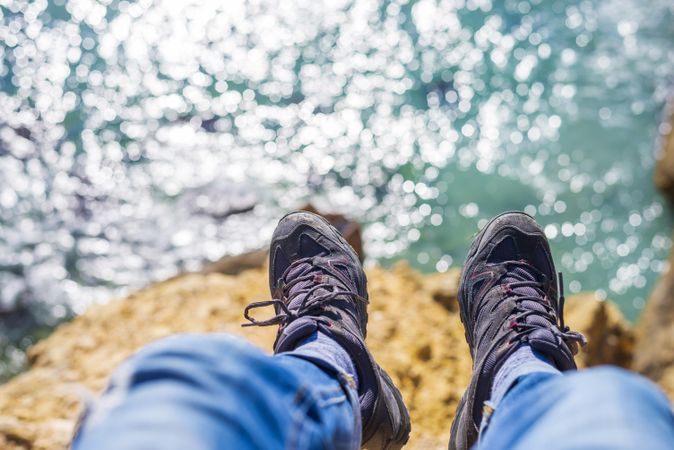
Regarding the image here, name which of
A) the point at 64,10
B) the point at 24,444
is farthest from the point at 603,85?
the point at 24,444

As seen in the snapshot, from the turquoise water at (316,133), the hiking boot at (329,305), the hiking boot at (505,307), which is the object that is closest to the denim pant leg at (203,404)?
the hiking boot at (329,305)

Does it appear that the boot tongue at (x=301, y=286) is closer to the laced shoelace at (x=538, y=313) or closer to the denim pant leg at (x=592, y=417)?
the laced shoelace at (x=538, y=313)

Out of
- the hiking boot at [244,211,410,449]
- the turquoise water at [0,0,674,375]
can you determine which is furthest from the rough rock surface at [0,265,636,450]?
the turquoise water at [0,0,674,375]

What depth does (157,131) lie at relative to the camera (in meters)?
6.79

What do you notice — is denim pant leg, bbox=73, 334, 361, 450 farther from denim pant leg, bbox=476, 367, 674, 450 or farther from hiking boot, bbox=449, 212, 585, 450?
hiking boot, bbox=449, 212, 585, 450

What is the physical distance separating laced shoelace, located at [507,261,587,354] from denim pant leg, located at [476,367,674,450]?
2.01 feet

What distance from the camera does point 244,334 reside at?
3.05m

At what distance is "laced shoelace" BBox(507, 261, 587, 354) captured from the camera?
6.28 feet

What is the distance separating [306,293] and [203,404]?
1152 millimetres

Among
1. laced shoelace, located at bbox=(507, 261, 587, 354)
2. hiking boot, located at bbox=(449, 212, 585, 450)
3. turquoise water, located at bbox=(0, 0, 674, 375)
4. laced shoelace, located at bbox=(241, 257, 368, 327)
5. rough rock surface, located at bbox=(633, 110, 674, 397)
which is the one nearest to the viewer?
hiking boot, located at bbox=(449, 212, 585, 450)

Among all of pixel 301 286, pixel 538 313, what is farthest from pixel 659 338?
pixel 301 286

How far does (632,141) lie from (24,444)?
5929 millimetres

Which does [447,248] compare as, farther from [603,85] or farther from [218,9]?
[218,9]

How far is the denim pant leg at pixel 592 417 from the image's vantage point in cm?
104
